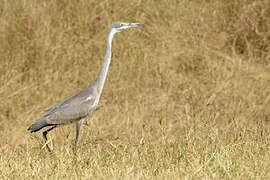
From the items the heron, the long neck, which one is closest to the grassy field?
the heron

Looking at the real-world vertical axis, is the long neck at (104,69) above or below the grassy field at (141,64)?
above

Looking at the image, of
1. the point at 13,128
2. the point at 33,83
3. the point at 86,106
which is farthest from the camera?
the point at 33,83

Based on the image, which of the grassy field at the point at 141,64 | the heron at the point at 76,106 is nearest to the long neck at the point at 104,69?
the heron at the point at 76,106

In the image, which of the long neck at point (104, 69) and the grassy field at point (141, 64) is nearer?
the long neck at point (104, 69)

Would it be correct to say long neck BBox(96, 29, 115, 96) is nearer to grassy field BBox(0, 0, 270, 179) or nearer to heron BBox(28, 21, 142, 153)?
heron BBox(28, 21, 142, 153)

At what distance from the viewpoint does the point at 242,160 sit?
450 cm

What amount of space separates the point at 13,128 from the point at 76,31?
6.71ft

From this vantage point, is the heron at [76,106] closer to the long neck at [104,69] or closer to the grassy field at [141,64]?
the long neck at [104,69]

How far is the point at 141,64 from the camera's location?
7809mm

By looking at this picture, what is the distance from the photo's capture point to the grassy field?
690 centimetres

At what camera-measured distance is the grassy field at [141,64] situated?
22.6 ft

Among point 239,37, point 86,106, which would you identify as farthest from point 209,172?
point 239,37

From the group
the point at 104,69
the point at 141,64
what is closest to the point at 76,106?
the point at 104,69

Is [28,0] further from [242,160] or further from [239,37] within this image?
[242,160]
